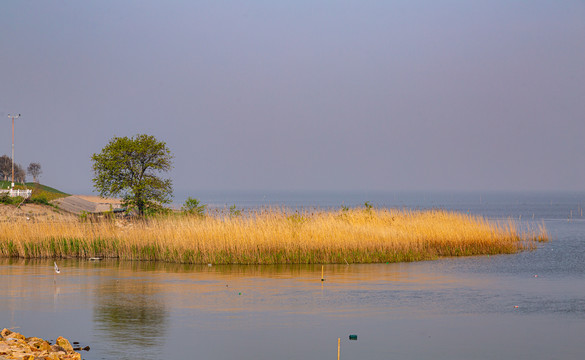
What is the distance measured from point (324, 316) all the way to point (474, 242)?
726 inches

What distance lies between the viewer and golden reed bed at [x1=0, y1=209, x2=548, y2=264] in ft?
95.8

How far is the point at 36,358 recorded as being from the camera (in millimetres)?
11750

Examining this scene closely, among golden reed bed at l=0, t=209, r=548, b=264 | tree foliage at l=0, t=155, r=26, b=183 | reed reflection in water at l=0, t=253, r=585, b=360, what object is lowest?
reed reflection in water at l=0, t=253, r=585, b=360

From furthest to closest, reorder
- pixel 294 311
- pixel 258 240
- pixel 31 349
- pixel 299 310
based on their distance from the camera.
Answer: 1. pixel 258 240
2. pixel 299 310
3. pixel 294 311
4. pixel 31 349

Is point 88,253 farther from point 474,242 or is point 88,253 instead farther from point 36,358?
point 36,358

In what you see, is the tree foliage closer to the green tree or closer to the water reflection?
the green tree

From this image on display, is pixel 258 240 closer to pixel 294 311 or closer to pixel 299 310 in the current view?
pixel 299 310

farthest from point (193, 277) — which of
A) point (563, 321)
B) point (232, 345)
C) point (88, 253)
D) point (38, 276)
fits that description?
point (563, 321)

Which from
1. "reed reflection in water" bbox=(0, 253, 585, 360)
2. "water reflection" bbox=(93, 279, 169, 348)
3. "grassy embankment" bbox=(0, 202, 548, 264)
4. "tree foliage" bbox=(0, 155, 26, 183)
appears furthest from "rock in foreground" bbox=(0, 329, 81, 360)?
"tree foliage" bbox=(0, 155, 26, 183)

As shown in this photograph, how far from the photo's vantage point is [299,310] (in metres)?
19.0

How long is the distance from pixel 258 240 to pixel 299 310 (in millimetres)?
10375

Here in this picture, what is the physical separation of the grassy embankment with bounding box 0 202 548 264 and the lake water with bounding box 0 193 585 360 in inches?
41.8

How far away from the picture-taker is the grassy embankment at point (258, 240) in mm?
29188

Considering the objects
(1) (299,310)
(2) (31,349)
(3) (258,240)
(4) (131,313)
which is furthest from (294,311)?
(3) (258,240)
